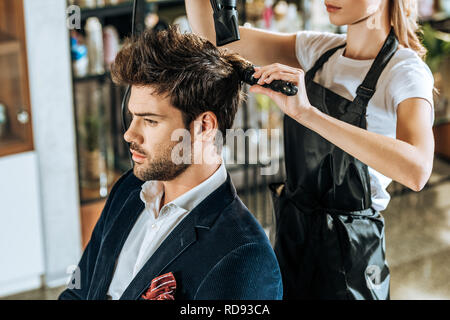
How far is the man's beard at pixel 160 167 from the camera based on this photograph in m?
1.41

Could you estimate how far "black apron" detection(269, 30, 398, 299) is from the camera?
5.10 feet

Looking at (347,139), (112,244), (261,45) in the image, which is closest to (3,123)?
(112,244)

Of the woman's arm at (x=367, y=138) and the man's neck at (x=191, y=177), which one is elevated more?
the woman's arm at (x=367, y=138)

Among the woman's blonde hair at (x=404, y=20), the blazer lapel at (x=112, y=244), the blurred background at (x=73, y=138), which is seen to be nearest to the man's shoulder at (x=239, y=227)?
the blazer lapel at (x=112, y=244)

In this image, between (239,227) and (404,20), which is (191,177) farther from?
(404,20)

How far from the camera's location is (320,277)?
1632mm

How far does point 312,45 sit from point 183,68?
16.9 inches

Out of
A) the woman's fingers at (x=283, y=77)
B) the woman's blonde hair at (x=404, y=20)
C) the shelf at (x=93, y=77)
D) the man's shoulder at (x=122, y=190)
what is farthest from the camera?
the shelf at (x=93, y=77)

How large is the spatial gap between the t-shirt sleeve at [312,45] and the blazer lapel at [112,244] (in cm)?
52

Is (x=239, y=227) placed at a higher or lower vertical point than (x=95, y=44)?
lower

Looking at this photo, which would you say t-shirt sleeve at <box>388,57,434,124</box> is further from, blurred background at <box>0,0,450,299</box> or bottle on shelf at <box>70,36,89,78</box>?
bottle on shelf at <box>70,36,89,78</box>

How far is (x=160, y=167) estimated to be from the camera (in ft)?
4.67

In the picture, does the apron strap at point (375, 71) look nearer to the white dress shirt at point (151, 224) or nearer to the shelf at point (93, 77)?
the white dress shirt at point (151, 224)
